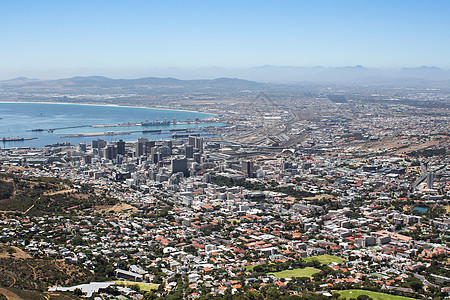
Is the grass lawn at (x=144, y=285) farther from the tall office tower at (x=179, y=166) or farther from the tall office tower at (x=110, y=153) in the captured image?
the tall office tower at (x=110, y=153)

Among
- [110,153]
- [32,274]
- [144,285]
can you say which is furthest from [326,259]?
[110,153]

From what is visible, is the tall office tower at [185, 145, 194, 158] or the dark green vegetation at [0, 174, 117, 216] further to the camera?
the tall office tower at [185, 145, 194, 158]

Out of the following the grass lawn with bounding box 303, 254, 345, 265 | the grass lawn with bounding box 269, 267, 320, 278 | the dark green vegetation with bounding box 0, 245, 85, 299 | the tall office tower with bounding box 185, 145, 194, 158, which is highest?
the tall office tower with bounding box 185, 145, 194, 158

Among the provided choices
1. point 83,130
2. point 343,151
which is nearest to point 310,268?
point 343,151

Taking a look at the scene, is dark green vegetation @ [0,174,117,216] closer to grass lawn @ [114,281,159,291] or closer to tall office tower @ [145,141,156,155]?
grass lawn @ [114,281,159,291]

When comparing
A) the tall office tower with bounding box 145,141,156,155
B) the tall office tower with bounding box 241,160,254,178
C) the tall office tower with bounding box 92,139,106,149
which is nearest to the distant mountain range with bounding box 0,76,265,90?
the tall office tower with bounding box 92,139,106,149

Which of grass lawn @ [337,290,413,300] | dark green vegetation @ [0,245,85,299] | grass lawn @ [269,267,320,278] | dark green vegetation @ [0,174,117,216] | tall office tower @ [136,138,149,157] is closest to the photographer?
dark green vegetation @ [0,245,85,299]

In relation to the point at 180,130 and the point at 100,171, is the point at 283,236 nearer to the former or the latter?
the point at 100,171
